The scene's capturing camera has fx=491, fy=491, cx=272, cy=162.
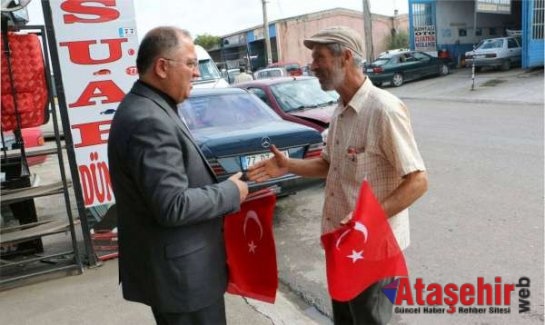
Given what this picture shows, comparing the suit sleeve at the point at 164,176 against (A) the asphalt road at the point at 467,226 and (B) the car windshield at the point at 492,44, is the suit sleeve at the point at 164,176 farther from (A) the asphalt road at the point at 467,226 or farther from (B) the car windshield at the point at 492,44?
(B) the car windshield at the point at 492,44

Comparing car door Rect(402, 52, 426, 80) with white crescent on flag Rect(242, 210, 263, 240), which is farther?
car door Rect(402, 52, 426, 80)

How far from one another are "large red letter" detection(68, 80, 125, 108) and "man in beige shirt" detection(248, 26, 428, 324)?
106 inches

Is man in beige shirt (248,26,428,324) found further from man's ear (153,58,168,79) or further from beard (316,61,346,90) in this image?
man's ear (153,58,168,79)

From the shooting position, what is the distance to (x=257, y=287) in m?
2.44

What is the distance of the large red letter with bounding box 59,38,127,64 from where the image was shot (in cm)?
424

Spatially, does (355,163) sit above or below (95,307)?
above

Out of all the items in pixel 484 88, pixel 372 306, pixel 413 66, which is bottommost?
pixel 484 88

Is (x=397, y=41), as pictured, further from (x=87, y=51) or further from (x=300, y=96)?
(x=87, y=51)

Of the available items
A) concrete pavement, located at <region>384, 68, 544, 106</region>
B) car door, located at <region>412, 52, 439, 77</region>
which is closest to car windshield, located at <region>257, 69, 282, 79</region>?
concrete pavement, located at <region>384, 68, 544, 106</region>

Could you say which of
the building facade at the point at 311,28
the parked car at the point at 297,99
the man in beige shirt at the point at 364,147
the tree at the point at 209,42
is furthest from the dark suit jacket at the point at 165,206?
the tree at the point at 209,42

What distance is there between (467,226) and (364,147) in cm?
317

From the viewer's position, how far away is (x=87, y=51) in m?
4.32

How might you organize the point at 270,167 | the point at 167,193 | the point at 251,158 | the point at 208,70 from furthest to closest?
the point at 208,70 < the point at 251,158 < the point at 270,167 < the point at 167,193

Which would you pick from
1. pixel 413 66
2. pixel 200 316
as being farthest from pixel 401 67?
pixel 200 316
